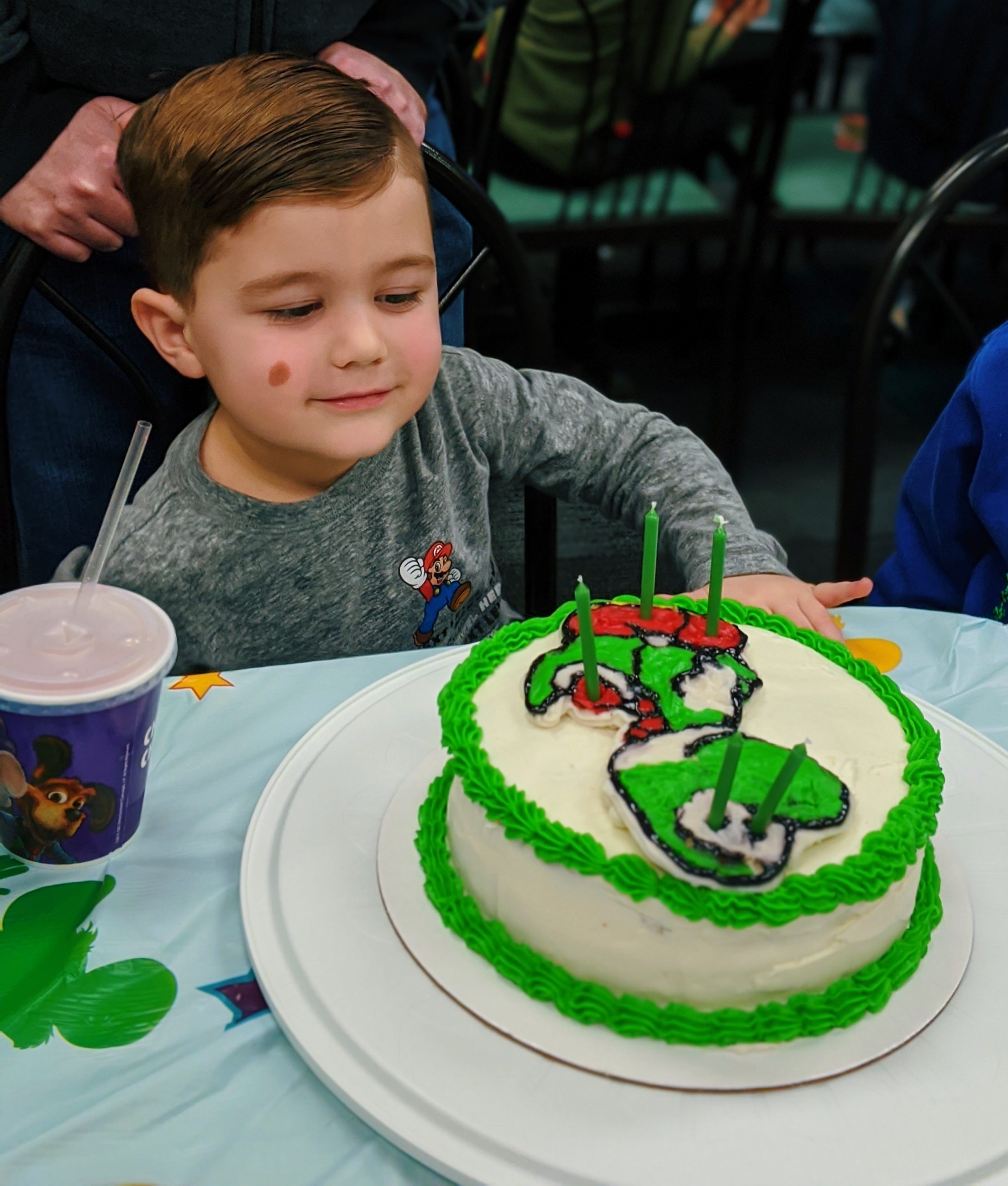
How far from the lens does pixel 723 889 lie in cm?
65

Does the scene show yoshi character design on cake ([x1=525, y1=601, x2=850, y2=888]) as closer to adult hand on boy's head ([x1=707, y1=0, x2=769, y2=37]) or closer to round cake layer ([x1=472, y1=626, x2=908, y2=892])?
round cake layer ([x1=472, y1=626, x2=908, y2=892])

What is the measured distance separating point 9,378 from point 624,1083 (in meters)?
1.02

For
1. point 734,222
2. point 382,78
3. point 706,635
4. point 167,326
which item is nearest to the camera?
point 706,635

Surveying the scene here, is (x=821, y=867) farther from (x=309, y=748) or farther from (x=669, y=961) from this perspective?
(x=309, y=748)

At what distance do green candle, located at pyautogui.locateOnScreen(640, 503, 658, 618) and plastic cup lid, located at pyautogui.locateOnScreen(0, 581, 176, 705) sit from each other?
0.32 metres

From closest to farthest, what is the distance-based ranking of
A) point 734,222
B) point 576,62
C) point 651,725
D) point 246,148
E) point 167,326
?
1. point 651,725
2. point 246,148
3. point 167,326
4. point 576,62
5. point 734,222

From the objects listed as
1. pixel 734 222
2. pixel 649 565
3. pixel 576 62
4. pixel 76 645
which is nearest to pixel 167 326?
pixel 76 645

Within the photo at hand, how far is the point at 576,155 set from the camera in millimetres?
2590

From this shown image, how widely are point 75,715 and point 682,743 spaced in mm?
366

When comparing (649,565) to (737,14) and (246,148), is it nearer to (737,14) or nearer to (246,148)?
(246,148)

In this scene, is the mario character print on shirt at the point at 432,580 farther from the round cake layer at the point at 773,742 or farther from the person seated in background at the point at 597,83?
the person seated in background at the point at 597,83

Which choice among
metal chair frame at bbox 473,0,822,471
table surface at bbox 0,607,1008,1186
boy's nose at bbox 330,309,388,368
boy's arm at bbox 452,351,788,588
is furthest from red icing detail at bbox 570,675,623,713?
metal chair frame at bbox 473,0,822,471

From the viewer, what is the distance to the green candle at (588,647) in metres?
0.74

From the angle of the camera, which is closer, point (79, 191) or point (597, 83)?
point (79, 191)
